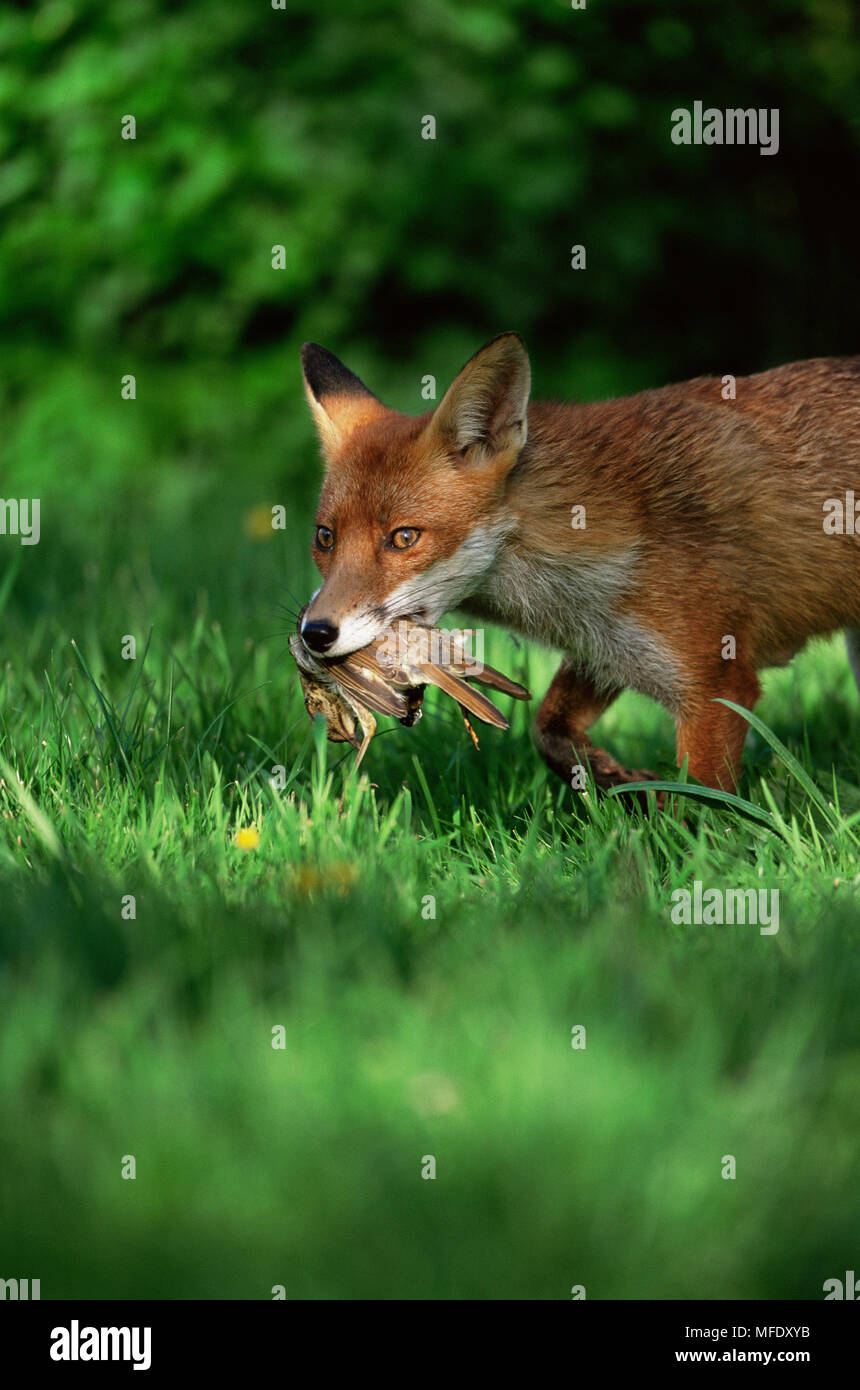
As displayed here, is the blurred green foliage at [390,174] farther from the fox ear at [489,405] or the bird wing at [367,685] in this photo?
the bird wing at [367,685]

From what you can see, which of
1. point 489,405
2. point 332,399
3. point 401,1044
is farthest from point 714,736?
point 401,1044

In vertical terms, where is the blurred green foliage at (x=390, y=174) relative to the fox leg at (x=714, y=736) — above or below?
above

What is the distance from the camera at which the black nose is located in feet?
11.7

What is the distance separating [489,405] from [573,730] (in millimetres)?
1082

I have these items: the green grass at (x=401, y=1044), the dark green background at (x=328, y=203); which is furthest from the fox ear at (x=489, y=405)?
the dark green background at (x=328, y=203)

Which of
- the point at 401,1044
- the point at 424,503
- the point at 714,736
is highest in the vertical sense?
the point at 424,503

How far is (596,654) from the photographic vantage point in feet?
14.0

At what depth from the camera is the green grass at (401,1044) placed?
2051 mm

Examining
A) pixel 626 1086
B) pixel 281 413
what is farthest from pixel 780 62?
pixel 626 1086

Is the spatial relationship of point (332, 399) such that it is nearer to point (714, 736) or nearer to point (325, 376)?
point (325, 376)

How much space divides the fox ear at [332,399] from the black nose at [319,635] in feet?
2.76

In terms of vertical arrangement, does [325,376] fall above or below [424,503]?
above

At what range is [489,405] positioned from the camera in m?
3.97

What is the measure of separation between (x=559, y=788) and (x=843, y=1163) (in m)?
2.56
